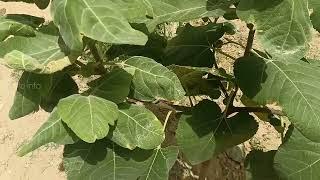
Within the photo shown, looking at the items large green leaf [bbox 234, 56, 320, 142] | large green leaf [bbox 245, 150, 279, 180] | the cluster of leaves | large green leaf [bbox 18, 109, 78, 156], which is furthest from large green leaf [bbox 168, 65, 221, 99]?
large green leaf [bbox 18, 109, 78, 156]

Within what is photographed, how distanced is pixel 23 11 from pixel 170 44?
6.42ft

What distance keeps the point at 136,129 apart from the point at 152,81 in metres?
0.13

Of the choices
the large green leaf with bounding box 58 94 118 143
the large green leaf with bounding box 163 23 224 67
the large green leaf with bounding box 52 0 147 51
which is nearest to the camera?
the large green leaf with bounding box 52 0 147 51

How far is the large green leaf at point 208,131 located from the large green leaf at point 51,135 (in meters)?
0.34

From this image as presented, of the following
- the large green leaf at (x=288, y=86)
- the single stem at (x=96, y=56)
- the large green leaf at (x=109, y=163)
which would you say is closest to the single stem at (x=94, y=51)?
the single stem at (x=96, y=56)

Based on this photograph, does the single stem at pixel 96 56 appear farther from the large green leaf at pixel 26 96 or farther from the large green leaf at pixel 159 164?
the large green leaf at pixel 159 164

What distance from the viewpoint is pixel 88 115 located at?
4.57 ft

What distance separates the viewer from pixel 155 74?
1.50m

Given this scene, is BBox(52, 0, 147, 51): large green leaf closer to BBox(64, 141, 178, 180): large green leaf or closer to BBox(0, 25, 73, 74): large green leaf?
BBox(0, 25, 73, 74): large green leaf

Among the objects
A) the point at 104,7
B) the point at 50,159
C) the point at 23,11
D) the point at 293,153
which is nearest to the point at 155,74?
the point at 104,7

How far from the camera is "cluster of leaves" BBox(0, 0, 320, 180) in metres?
1.31

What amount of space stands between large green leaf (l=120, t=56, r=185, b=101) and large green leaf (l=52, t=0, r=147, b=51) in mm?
230

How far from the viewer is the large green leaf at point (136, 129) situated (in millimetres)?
1517

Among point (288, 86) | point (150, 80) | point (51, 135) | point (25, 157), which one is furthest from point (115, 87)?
point (25, 157)
